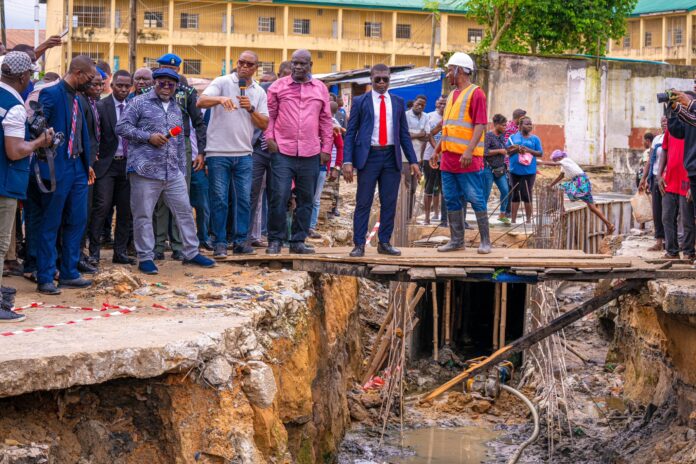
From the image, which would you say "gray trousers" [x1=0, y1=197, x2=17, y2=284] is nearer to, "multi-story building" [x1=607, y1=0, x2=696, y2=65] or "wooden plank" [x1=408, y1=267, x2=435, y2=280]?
"wooden plank" [x1=408, y1=267, x2=435, y2=280]

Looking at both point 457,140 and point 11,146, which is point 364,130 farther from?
point 11,146

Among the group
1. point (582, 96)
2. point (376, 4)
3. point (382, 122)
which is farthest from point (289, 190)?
point (376, 4)

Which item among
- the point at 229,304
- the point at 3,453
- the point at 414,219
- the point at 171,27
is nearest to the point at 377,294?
the point at 414,219

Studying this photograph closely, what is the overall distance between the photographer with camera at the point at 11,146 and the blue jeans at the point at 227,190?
2928mm

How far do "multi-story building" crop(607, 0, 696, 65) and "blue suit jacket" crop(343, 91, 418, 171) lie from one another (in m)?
40.1

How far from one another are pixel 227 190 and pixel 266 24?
123 feet

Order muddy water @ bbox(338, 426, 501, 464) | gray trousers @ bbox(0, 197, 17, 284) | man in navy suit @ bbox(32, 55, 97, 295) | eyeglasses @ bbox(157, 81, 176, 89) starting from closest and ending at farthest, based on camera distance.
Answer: gray trousers @ bbox(0, 197, 17, 284), man in navy suit @ bbox(32, 55, 97, 295), eyeglasses @ bbox(157, 81, 176, 89), muddy water @ bbox(338, 426, 501, 464)

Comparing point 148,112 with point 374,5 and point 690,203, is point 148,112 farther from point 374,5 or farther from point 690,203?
point 374,5

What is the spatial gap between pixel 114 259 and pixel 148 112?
1.62 m

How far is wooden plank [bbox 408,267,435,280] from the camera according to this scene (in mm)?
9094

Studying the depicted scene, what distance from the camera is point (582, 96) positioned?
29562mm

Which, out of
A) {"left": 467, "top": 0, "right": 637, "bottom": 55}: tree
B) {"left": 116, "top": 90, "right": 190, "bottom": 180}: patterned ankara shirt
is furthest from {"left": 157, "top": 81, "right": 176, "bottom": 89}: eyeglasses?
{"left": 467, "top": 0, "right": 637, "bottom": 55}: tree

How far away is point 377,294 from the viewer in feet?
54.5

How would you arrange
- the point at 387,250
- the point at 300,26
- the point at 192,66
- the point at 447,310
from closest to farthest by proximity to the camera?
the point at 387,250 → the point at 447,310 → the point at 192,66 → the point at 300,26
